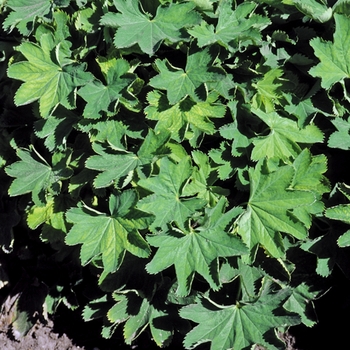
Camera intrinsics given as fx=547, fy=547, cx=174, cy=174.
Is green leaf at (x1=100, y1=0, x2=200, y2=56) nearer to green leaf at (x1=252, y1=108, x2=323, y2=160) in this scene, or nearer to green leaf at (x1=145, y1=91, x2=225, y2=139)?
green leaf at (x1=145, y1=91, x2=225, y2=139)

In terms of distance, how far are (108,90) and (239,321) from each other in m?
1.08

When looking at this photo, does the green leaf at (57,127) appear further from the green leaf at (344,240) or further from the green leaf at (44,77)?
the green leaf at (344,240)

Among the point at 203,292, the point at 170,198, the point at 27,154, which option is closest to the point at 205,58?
the point at 170,198

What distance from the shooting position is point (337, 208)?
2137mm

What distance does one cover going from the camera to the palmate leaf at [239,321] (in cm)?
224

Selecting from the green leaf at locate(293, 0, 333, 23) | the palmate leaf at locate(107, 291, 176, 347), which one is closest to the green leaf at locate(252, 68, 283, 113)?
the green leaf at locate(293, 0, 333, 23)

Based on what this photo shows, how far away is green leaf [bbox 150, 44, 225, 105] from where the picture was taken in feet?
6.53

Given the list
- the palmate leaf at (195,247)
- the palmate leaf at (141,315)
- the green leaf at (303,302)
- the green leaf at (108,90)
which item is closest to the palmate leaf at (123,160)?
the green leaf at (108,90)

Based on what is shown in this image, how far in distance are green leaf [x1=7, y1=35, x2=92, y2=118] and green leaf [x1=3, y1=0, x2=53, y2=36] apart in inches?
4.3

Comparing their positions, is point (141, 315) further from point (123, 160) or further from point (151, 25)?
point (151, 25)

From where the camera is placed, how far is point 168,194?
6.75 feet

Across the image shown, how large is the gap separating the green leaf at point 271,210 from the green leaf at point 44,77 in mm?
775

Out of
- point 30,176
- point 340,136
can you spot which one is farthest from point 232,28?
point 30,176

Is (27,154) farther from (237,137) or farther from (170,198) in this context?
(237,137)
